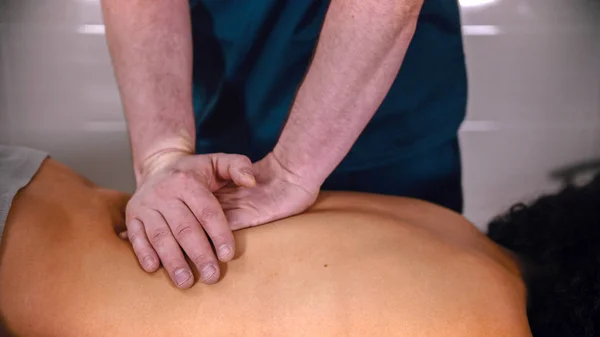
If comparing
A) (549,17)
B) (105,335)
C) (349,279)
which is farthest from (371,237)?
(549,17)

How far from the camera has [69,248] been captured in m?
0.70

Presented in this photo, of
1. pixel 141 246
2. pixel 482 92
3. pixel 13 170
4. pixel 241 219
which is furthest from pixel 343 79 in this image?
pixel 482 92

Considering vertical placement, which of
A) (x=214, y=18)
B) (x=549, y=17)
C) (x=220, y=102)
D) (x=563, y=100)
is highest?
(x=214, y=18)

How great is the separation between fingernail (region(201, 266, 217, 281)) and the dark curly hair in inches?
17.8

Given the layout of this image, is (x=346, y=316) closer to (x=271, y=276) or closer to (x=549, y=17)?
(x=271, y=276)

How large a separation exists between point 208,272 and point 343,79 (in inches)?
11.8

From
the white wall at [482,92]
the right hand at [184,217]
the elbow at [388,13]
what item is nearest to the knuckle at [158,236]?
the right hand at [184,217]

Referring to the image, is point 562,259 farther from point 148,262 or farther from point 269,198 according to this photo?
point 148,262

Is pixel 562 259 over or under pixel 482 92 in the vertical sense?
over

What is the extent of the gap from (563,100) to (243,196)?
1.50m

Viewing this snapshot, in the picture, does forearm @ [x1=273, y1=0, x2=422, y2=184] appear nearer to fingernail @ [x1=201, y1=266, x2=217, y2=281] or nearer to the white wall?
fingernail @ [x1=201, y1=266, x2=217, y2=281]

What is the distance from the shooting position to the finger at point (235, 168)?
76 cm

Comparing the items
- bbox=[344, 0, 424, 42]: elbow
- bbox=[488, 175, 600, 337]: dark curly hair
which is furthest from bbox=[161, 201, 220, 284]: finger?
bbox=[488, 175, 600, 337]: dark curly hair

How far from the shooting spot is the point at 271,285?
2.22 feet
